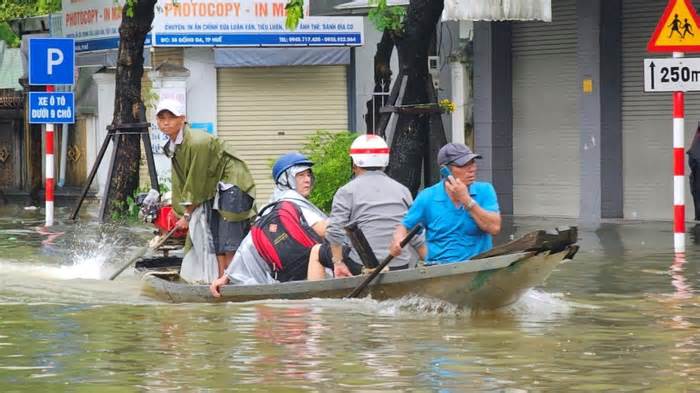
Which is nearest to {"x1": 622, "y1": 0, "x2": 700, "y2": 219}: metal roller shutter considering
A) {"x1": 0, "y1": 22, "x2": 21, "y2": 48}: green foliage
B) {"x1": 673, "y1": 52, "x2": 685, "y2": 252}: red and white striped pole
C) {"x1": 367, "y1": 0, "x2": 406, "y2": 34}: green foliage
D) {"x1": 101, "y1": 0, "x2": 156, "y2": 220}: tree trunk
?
{"x1": 367, "y1": 0, "x2": 406, "y2": 34}: green foliage

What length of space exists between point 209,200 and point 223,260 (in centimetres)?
54

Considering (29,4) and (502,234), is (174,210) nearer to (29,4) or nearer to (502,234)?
(502,234)

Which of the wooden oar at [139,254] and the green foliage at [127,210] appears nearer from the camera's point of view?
the wooden oar at [139,254]

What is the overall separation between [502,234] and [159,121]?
8.33 metres

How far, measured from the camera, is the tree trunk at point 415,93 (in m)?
24.3

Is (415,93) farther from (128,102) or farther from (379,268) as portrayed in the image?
(379,268)

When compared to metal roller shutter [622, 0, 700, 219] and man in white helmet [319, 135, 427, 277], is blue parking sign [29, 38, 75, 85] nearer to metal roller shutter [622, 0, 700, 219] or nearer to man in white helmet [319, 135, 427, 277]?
metal roller shutter [622, 0, 700, 219]

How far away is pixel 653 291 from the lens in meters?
15.5

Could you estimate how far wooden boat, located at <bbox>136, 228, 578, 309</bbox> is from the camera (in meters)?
12.4

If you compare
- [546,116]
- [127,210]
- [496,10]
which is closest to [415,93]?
[496,10]

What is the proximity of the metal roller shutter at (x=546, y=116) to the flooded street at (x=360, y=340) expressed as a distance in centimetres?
848

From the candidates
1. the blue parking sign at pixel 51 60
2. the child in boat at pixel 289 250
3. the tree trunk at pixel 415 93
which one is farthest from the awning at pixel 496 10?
the child in boat at pixel 289 250

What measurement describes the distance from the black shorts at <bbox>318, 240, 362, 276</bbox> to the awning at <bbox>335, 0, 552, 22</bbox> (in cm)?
945

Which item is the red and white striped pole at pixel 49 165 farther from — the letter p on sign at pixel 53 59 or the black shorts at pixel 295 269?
the black shorts at pixel 295 269
